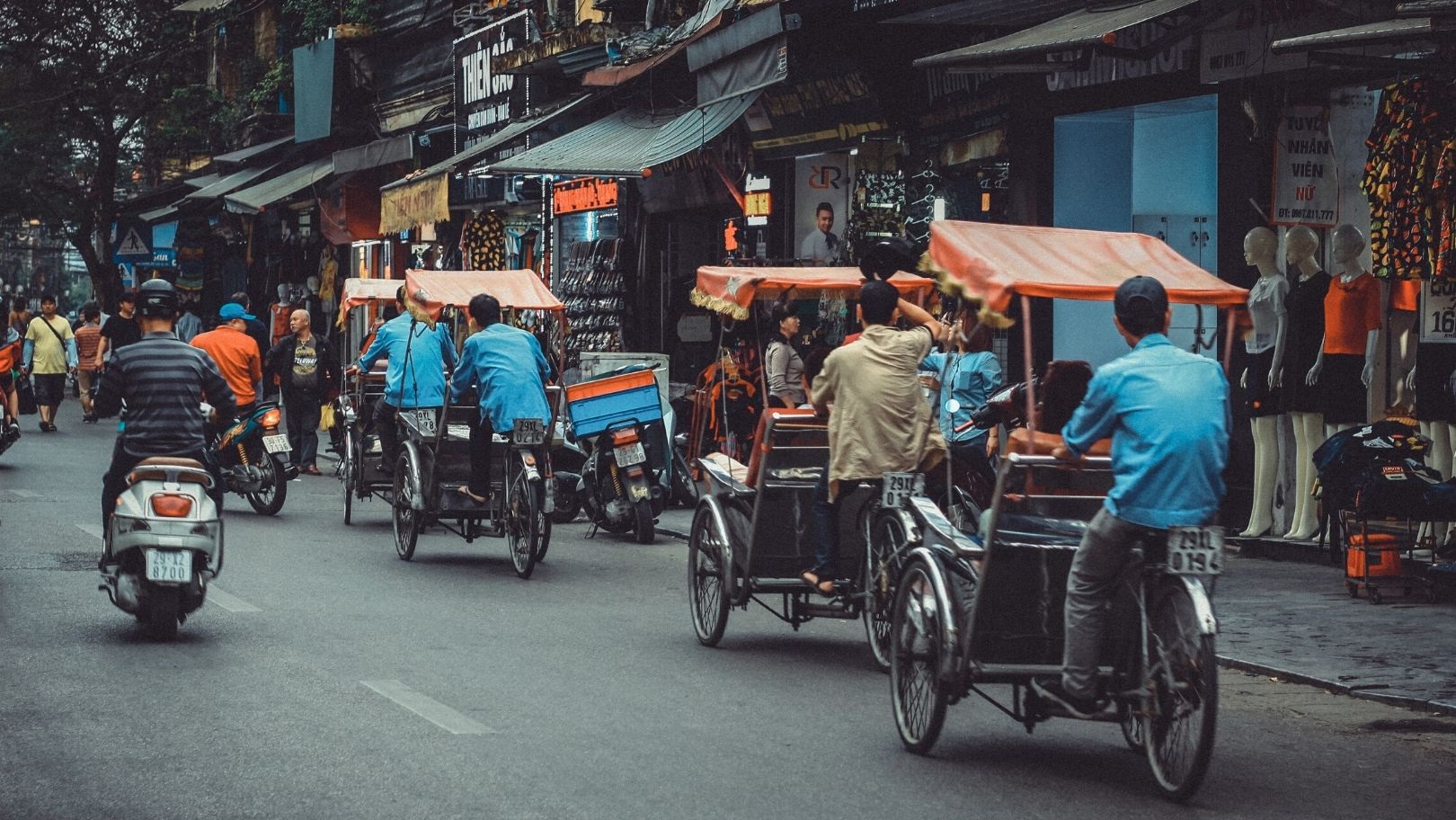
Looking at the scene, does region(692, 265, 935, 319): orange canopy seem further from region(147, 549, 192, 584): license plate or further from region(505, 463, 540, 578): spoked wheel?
region(147, 549, 192, 584): license plate

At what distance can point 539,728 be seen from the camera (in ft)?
24.3

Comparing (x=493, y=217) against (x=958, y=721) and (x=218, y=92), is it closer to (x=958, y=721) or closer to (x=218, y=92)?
(x=218, y=92)

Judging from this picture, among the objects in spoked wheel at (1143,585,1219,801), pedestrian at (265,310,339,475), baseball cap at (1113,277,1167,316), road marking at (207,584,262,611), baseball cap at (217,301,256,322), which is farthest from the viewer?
Answer: pedestrian at (265,310,339,475)

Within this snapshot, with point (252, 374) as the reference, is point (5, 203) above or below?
above

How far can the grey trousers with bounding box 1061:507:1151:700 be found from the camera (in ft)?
21.2

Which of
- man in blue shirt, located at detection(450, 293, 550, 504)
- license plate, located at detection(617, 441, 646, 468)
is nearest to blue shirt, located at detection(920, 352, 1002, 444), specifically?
license plate, located at detection(617, 441, 646, 468)

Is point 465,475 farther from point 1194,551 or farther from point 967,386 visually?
point 1194,551

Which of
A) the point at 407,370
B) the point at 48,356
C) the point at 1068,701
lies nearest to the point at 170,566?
Result: the point at 1068,701

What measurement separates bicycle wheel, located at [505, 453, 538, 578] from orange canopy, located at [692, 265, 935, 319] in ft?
6.08

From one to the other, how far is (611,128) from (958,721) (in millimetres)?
14954

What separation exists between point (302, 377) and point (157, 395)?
10.5 m

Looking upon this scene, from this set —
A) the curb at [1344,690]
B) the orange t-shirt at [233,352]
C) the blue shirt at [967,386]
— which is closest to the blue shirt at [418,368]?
the orange t-shirt at [233,352]

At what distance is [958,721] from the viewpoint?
26.0 feet

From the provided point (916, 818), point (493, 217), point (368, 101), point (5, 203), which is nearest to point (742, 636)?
point (916, 818)
